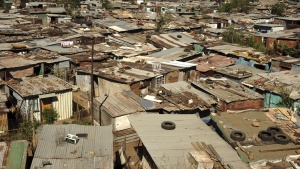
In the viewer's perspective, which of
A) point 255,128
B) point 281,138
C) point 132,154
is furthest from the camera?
point 132,154

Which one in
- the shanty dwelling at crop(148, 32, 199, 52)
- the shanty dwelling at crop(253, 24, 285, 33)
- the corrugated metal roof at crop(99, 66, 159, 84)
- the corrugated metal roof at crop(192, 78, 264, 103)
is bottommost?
the corrugated metal roof at crop(192, 78, 264, 103)

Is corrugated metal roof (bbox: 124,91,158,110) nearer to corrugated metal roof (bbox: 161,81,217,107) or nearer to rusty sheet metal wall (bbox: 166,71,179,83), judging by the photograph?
corrugated metal roof (bbox: 161,81,217,107)

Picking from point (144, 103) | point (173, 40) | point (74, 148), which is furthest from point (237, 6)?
point (74, 148)

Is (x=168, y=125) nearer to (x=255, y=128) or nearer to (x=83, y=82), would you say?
(x=255, y=128)

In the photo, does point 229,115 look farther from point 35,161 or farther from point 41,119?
point 41,119

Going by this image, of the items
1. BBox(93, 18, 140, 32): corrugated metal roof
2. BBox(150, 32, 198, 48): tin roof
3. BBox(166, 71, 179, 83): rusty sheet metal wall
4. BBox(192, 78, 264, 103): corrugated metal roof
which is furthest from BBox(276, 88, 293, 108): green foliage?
BBox(93, 18, 140, 32): corrugated metal roof

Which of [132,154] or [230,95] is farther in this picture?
[230,95]

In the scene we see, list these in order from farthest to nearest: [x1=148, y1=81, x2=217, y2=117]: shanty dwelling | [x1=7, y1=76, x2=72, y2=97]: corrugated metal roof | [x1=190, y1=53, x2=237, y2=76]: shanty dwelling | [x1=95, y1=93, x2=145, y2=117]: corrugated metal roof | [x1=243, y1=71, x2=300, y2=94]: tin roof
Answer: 1. [x1=190, y1=53, x2=237, y2=76]: shanty dwelling
2. [x1=243, y1=71, x2=300, y2=94]: tin roof
3. [x1=7, y1=76, x2=72, y2=97]: corrugated metal roof
4. [x1=148, y1=81, x2=217, y2=117]: shanty dwelling
5. [x1=95, y1=93, x2=145, y2=117]: corrugated metal roof

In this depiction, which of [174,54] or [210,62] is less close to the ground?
[174,54]

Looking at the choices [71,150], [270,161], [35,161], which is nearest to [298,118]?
[270,161]
